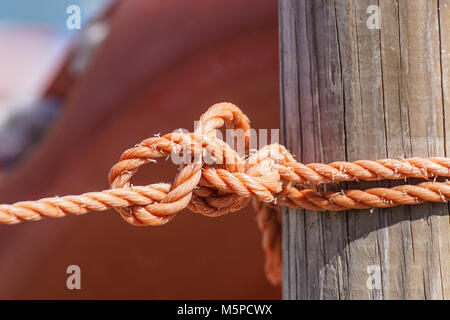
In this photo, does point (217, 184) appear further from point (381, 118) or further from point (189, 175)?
point (381, 118)

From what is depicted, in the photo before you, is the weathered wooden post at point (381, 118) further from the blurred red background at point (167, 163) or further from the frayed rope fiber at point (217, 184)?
the blurred red background at point (167, 163)

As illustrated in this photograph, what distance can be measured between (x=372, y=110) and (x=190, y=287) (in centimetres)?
113

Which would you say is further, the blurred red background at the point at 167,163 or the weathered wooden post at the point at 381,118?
the blurred red background at the point at 167,163

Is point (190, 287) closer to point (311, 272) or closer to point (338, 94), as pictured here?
point (311, 272)

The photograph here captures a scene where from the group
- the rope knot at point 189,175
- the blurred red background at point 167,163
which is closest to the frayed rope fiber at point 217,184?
the rope knot at point 189,175

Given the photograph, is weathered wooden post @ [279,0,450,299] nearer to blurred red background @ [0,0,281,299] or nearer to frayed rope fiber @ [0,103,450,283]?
frayed rope fiber @ [0,103,450,283]

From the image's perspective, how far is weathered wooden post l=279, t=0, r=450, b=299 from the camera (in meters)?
0.78

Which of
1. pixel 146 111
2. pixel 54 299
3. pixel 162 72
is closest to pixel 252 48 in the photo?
pixel 162 72

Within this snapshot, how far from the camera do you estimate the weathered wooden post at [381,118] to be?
78 centimetres

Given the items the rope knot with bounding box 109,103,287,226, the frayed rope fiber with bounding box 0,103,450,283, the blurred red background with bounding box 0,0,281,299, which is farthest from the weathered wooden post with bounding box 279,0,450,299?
the blurred red background with bounding box 0,0,281,299

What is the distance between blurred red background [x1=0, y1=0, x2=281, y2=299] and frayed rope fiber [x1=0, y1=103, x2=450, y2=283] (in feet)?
2.74

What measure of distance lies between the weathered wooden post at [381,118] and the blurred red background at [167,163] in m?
0.79

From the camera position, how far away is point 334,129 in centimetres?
82

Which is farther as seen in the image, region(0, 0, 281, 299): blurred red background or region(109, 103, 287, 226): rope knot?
region(0, 0, 281, 299): blurred red background
